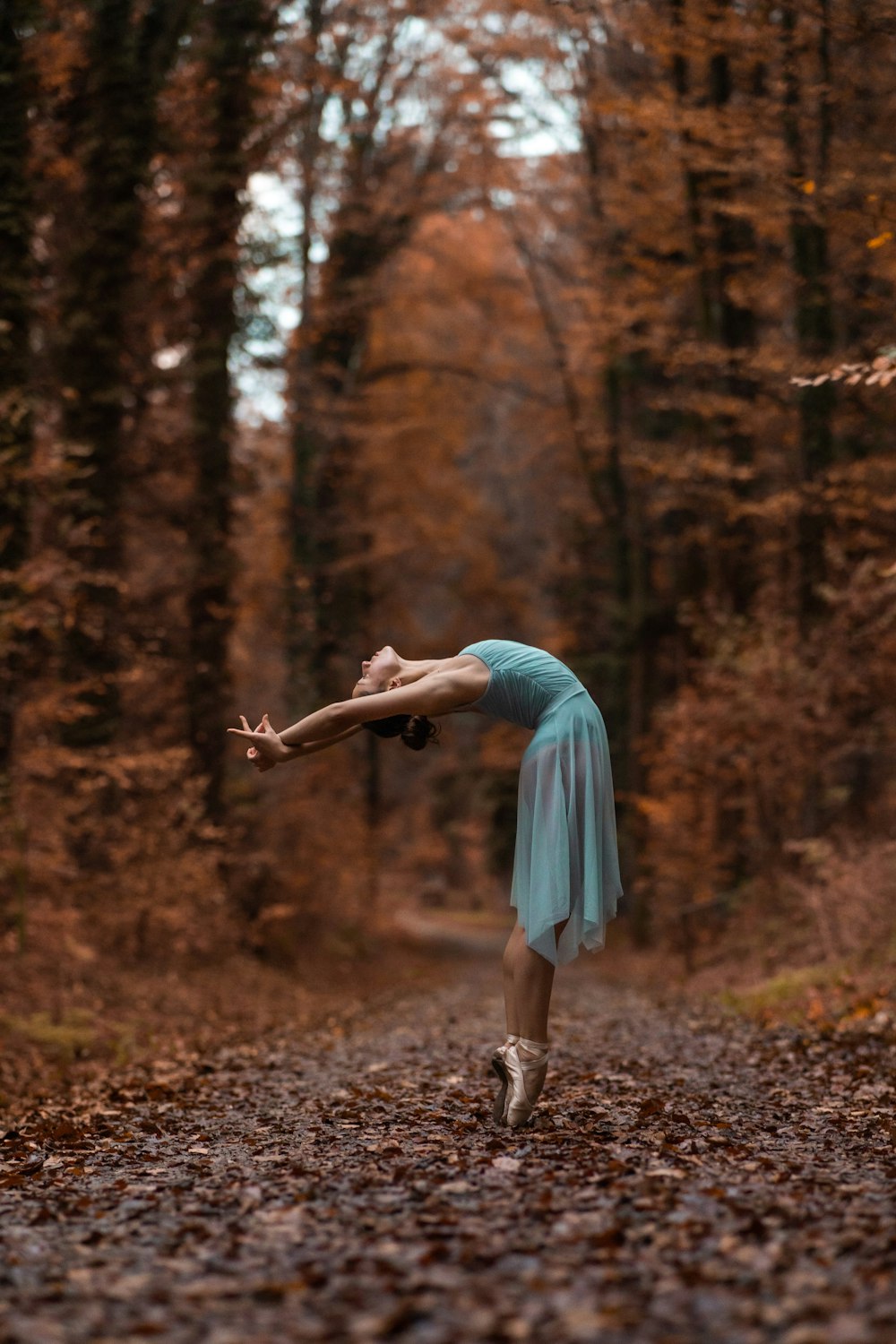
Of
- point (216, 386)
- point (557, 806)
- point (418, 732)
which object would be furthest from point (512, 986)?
point (216, 386)

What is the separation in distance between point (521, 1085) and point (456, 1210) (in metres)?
1.53

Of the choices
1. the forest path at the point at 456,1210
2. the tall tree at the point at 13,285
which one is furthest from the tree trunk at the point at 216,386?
the forest path at the point at 456,1210

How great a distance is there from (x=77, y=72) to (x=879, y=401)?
1024 centimetres

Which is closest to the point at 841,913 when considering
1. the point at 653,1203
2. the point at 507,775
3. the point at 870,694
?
the point at 870,694

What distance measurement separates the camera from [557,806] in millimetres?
5707

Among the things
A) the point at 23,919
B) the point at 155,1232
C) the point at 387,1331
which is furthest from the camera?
the point at 23,919

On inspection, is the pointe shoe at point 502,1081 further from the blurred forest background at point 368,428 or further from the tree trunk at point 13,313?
the tree trunk at point 13,313

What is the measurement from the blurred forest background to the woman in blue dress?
2.64 metres

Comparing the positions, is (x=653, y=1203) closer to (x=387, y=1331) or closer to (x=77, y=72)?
(x=387, y=1331)

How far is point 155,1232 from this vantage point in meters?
4.11

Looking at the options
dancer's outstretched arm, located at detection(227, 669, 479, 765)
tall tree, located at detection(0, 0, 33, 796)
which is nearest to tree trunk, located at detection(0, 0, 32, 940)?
tall tree, located at detection(0, 0, 33, 796)

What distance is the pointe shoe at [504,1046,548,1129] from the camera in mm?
5684

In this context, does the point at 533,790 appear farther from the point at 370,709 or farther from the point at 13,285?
the point at 13,285

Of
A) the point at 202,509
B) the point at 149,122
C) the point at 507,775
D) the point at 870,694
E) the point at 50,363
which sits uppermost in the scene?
the point at 149,122
